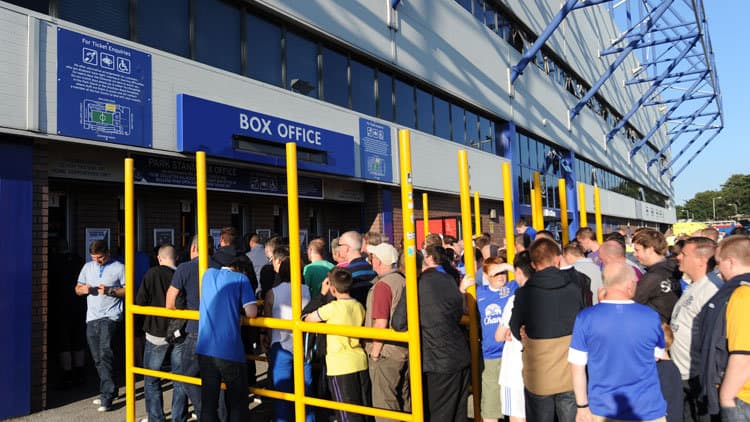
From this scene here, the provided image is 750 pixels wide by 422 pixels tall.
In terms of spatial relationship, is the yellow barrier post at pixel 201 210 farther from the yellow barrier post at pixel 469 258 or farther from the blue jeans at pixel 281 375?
the yellow barrier post at pixel 469 258

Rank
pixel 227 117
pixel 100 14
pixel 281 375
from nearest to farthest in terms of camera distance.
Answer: pixel 281 375, pixel 100 14, pixel 227 117

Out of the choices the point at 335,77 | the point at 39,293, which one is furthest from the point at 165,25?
the point at 39,293

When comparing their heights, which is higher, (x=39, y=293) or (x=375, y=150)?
(x=375, y=150)

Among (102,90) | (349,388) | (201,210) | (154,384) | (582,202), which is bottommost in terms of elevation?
(154,384)

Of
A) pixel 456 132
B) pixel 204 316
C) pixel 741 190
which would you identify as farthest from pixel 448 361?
pixel 741 190

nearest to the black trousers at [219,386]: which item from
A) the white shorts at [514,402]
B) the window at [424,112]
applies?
the white shorts at [514,402]

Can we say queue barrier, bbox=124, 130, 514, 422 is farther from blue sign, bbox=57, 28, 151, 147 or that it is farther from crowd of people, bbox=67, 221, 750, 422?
blue sign, bbox=57, 28, 151, 147

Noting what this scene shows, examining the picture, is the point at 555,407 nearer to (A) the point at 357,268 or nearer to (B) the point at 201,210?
(A) the point at 357,268

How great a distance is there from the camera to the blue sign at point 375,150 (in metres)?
11.6

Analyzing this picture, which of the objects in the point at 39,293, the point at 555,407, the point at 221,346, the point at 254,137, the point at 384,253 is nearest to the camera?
the point at 555,407

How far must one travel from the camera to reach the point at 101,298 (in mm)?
6125

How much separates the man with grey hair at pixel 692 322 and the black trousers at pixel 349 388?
2466 mm

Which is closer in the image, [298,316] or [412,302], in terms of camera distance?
[412,302]

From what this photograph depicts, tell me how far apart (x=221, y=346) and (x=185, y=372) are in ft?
3.20
